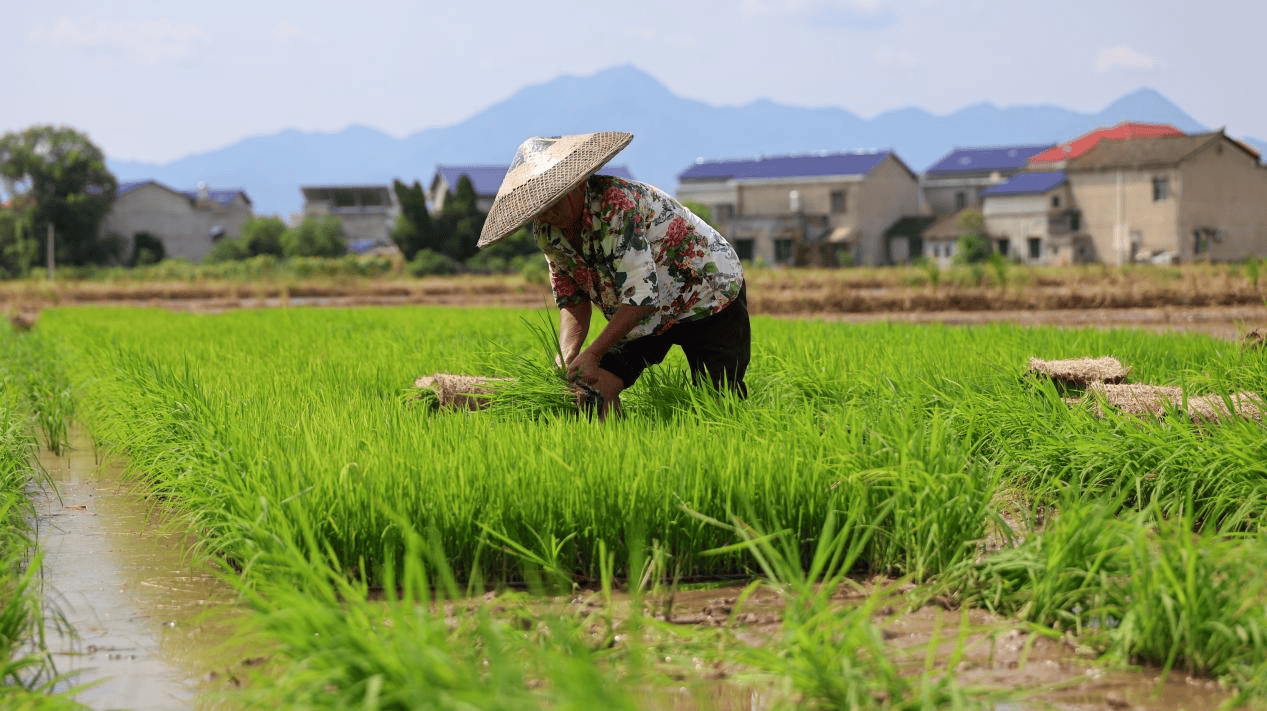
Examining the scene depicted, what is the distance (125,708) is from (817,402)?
3.07 m

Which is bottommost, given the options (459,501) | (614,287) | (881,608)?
(881,608)

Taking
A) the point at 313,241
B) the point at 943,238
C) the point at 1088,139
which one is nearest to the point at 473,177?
the point at 313,241

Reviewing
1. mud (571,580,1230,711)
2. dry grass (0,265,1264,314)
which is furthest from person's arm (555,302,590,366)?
dry grass (0,265,1264,314)

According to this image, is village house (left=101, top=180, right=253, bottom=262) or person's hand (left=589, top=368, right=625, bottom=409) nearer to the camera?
person's hand (left=589, top=368, right=625, bottom=409)

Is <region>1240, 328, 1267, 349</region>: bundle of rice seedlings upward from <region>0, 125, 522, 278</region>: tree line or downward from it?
downward

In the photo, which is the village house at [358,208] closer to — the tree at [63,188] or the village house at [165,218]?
the village house at [165,218]

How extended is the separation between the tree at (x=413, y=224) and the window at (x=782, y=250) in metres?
13.1

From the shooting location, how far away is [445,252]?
125 feet

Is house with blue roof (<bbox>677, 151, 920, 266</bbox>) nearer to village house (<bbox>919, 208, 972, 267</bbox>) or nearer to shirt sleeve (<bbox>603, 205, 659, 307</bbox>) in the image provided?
village house (<bbox>919, 208, 972, 267</bbox>)

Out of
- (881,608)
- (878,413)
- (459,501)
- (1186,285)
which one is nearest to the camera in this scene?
(881,608)

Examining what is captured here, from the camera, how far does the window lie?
4431 cm

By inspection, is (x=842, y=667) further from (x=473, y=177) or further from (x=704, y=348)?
(x=473, y=177)

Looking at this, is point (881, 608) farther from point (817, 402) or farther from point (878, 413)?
point (817, 402)

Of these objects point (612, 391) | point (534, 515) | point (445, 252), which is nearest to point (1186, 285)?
point (612, 391)
